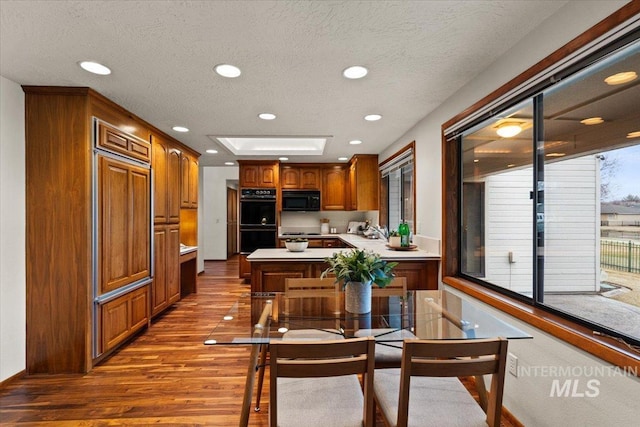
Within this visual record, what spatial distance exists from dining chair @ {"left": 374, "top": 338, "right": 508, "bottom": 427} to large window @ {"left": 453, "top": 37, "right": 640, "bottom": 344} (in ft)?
2.10

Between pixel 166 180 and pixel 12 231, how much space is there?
162 centimetres

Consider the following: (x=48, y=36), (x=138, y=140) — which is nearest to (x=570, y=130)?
(x=48, y=36)

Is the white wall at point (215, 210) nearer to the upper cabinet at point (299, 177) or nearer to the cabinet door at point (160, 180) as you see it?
the upper cabinet at point (299, 177)

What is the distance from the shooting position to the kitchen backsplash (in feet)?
20.4

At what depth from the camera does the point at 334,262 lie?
1771 mm

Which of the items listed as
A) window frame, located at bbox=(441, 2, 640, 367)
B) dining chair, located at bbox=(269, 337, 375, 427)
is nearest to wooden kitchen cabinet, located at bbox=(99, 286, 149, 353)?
dining chair, located at bbox=(269, 337, 375, 427)

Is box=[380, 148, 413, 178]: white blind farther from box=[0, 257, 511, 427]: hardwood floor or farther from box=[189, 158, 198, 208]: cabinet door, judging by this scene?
box=[189, 158, 198, 208]: cabinet door

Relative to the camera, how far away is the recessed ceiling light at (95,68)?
1974mm

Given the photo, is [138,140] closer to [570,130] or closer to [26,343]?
[26,343]

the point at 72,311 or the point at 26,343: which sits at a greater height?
the point at 72,311

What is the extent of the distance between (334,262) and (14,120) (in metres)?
2.62

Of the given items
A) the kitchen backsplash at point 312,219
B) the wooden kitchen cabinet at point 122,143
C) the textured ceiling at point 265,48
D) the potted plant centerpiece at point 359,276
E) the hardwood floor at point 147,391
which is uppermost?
the textured ceiling at point 265,48

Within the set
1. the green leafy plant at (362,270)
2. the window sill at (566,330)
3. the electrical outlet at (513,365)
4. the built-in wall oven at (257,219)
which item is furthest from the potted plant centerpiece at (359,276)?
the built-in wall oven at (257,219)

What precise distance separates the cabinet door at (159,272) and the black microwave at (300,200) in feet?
7.97
